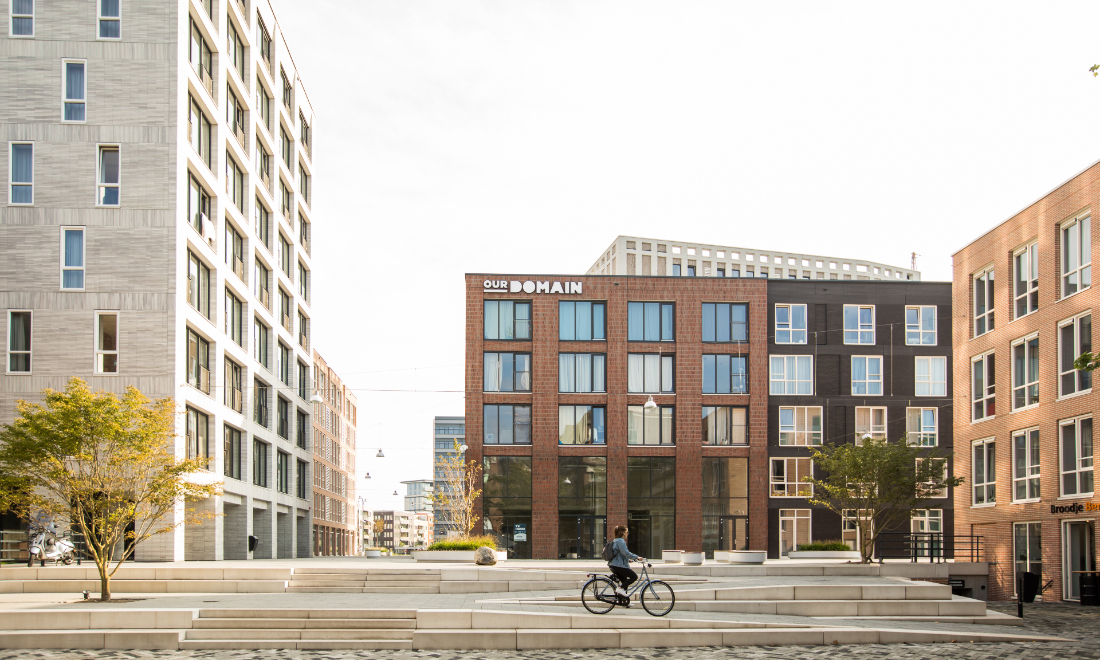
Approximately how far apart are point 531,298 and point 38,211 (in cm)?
2620

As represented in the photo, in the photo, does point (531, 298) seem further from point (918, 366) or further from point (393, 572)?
point (393, 572)

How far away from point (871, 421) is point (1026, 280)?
22.2 m

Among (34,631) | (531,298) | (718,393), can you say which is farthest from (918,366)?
(34,631)

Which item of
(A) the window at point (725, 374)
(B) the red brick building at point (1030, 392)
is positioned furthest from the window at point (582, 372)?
(B) the red brick building at point (1030, 392)

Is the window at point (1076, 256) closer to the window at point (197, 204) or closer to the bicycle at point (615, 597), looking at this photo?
the bicycle at point (615, 597)

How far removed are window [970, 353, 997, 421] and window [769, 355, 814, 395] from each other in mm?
18384

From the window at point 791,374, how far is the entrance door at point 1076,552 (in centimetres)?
2512

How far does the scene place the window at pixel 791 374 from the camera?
55.9 metres

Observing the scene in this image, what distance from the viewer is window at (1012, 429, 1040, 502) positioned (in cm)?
3297

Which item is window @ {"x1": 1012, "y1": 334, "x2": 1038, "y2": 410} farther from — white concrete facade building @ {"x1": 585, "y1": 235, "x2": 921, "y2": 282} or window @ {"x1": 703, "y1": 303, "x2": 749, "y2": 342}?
white concrete facade building @ {"x1": 585, "y1": 235, "x2": 921, "y2": 282}

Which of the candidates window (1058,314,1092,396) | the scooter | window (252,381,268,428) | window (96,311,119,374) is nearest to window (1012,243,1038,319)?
window (1058,314,1092,396)

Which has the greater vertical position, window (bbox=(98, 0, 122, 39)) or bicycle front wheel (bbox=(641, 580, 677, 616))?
window (bbox=(98, 0, 122, 39))

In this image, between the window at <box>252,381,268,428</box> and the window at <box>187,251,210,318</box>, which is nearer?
the window at <box>187,251,210,318</box>

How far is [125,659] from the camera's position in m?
16.8
